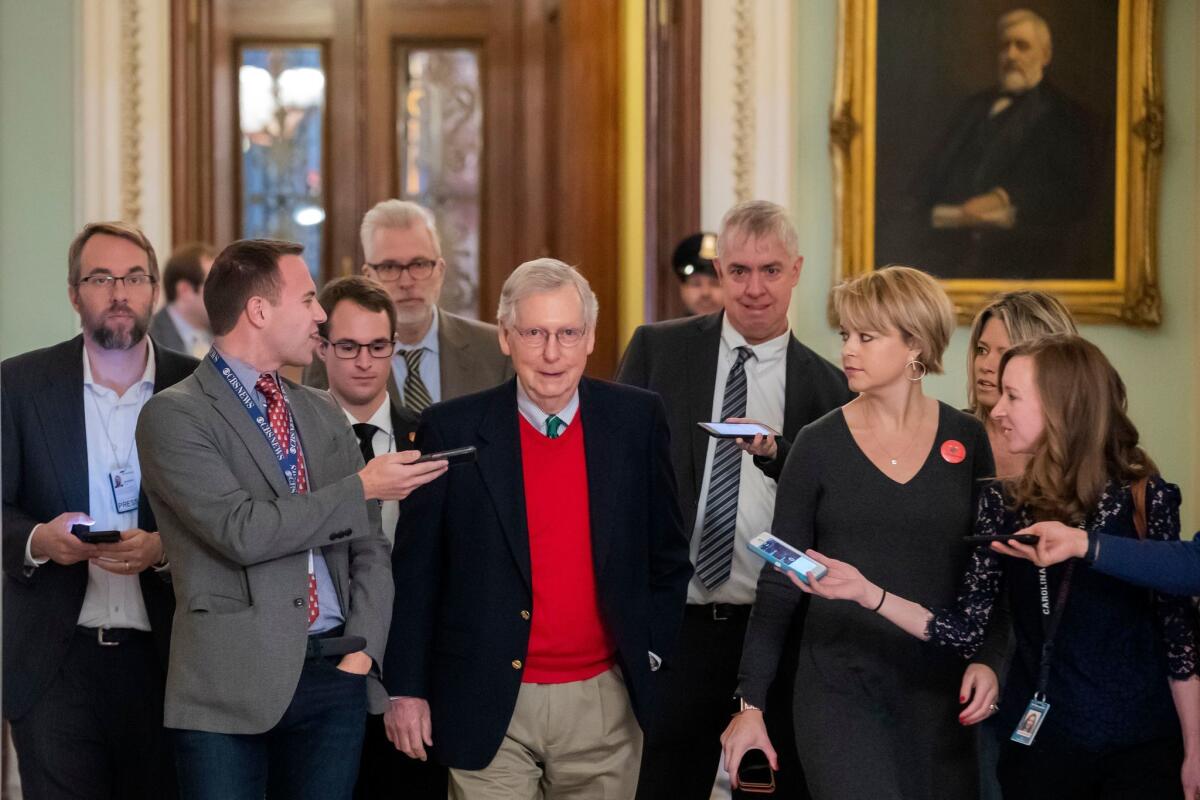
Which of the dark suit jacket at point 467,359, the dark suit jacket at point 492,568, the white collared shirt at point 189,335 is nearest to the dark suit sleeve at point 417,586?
the dark suit jacket at point 492,568

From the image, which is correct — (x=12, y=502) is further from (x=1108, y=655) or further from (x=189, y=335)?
(x=189, y=335)

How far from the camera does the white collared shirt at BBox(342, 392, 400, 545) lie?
420 cm

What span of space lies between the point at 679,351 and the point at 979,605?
1.42 metres

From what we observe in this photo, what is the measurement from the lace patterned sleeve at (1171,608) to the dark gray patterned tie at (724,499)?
1327 mm

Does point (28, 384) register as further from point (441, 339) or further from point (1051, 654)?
point (1051, 654)

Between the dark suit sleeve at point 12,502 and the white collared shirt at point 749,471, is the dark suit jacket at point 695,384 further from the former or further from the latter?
the dark suit sleeve at point 12,502

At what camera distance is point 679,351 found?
4562 millimetres

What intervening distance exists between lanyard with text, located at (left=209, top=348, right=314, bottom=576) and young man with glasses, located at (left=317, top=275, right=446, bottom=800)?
0.73 m

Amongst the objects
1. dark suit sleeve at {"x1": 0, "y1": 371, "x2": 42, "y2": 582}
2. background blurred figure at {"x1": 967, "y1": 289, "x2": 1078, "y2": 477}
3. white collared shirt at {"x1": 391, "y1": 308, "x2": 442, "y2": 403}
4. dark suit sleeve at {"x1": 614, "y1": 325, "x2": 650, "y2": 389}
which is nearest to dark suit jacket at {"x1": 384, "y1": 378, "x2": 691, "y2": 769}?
dark suit sleeve at {"x1": 614, "y1": 325, "x2": 650, "y2": 389}

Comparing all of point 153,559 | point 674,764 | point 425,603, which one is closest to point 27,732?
point 153,559

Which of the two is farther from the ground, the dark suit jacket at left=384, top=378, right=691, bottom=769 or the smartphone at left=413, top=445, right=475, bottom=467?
the smartphone at left=413, top=445, right=475, bottom=467

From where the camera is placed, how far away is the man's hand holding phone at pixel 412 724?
11.3ft

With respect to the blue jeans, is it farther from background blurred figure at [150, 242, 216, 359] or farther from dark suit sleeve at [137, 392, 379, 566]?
background blurred figure at [150, 242, 216, 359]

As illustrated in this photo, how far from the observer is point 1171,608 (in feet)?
10.6
